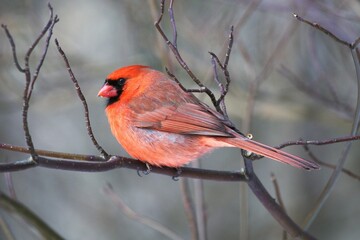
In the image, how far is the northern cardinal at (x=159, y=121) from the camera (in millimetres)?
3338

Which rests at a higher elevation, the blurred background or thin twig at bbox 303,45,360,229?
the blurred background

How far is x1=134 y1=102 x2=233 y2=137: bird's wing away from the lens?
3.38 m

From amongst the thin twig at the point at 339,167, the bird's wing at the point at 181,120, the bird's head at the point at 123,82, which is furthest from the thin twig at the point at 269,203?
the bird's head at the point at 123,82

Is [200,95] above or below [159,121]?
above

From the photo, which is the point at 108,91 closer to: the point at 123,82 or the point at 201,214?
the point at 123,82

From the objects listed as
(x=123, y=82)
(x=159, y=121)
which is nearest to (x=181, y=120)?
(x=159, y=121)

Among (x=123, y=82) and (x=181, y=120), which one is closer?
(x=181, y=120)

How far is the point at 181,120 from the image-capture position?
3.52 m

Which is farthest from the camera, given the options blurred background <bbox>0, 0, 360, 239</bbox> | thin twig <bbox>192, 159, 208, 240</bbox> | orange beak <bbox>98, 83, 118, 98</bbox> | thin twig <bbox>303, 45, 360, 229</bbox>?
blurred background <bbox>0, 0, 360, 239</bbox>

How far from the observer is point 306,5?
175 inches

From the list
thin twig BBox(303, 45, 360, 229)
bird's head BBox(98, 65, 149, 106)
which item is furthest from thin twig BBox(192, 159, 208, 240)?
bird's head BBox(98, 65, 149, 106)

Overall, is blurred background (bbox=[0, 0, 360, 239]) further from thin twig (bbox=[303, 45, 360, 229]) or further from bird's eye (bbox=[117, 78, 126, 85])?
thin twig (bbox=[303, 45, 360, 229])

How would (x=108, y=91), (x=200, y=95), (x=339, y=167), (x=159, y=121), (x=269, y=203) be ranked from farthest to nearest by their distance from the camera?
(x=200, y=95) < (x=108, y=91) < (x=159, y=121) < (x=339, y=167) < (x=269, y=203)

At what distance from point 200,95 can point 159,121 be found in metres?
1.10
